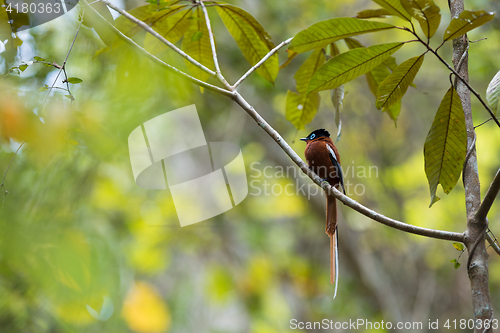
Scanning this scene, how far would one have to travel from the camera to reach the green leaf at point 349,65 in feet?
4.16

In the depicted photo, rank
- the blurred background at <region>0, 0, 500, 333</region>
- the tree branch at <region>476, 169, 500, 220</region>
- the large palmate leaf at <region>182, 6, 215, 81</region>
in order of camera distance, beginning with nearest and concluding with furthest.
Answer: the tree branch at <region>476, 169, 500, 220</region>, the large palmate leaf at <region>182, 6, 215, 81</region>, the blurred background at <region>0, 0, 500, 333</region>

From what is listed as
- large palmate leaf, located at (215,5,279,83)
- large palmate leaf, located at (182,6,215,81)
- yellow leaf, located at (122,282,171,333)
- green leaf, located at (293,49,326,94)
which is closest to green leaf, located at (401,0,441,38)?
green leaf, located at (293,49,326,94)

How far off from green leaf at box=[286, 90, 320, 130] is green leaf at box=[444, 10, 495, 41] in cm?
86

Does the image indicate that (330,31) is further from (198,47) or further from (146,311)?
(146,311)

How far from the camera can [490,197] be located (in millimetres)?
993

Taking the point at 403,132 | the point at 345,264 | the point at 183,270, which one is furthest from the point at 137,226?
the point at 403,132

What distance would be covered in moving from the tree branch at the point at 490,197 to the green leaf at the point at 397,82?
487 millimetres

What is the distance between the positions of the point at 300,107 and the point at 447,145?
2.72 feet

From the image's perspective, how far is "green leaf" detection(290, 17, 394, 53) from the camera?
124cm

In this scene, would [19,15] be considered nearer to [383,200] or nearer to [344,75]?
[344,75]

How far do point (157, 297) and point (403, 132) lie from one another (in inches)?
192

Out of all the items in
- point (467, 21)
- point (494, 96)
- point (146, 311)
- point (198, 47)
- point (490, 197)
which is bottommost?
point (146, 311)

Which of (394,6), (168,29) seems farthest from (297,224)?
(394,6)

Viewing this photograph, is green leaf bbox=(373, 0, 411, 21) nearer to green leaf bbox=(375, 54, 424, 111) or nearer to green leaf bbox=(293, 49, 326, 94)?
green leaf bbox=(375, 54, 424, 111)
